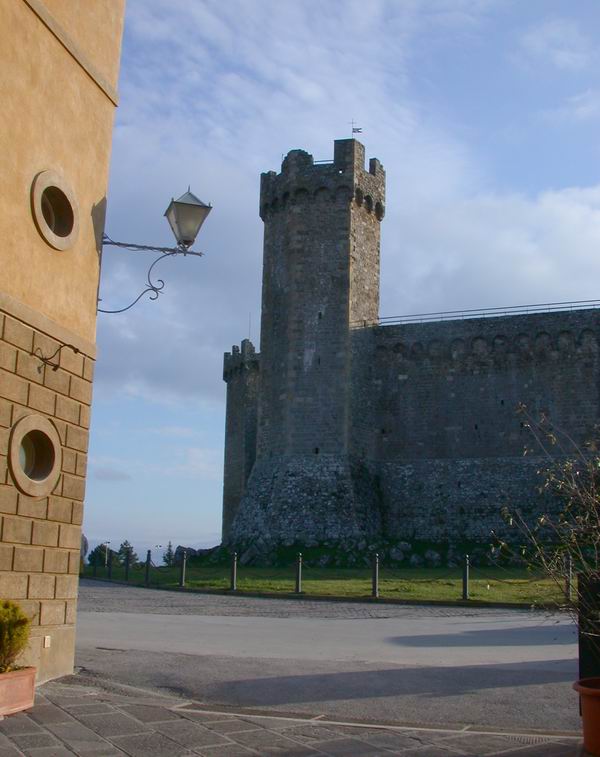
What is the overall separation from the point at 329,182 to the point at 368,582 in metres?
15.1

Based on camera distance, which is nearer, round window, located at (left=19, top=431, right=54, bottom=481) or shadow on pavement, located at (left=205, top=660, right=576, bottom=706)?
shadow on pavement, located at (left=205, top=660, right=576, bottom=706)

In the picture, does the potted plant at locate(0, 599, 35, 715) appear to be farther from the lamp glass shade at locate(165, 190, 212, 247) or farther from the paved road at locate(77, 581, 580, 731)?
the lamp glass shade at locate(165, 190, 212, 247)

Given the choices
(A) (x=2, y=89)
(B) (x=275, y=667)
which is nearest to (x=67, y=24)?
(A) (x=2, y=89)

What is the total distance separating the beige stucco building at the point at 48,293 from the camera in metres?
8.04

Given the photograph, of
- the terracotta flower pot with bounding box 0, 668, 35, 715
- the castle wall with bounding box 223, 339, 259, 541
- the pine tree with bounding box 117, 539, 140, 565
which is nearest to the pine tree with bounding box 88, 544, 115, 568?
the pine tree with bounding box 117, 539, 140, 565

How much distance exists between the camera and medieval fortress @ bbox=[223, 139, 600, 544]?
3042 cm

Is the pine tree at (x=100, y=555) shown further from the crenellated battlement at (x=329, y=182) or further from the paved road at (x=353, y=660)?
the paved road at (x=353, y=660)

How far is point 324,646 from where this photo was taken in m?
11.1

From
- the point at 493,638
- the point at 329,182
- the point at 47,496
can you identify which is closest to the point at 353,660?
the point at 493,638

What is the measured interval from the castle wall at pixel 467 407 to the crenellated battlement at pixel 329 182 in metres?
4.70

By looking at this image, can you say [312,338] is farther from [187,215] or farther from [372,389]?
[187,215]

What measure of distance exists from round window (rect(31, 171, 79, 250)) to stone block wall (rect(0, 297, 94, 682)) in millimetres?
847

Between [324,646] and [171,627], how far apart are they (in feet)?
9.28

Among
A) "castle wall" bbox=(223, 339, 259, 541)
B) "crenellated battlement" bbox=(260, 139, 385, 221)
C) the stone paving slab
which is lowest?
Answer: the stone paving slab
